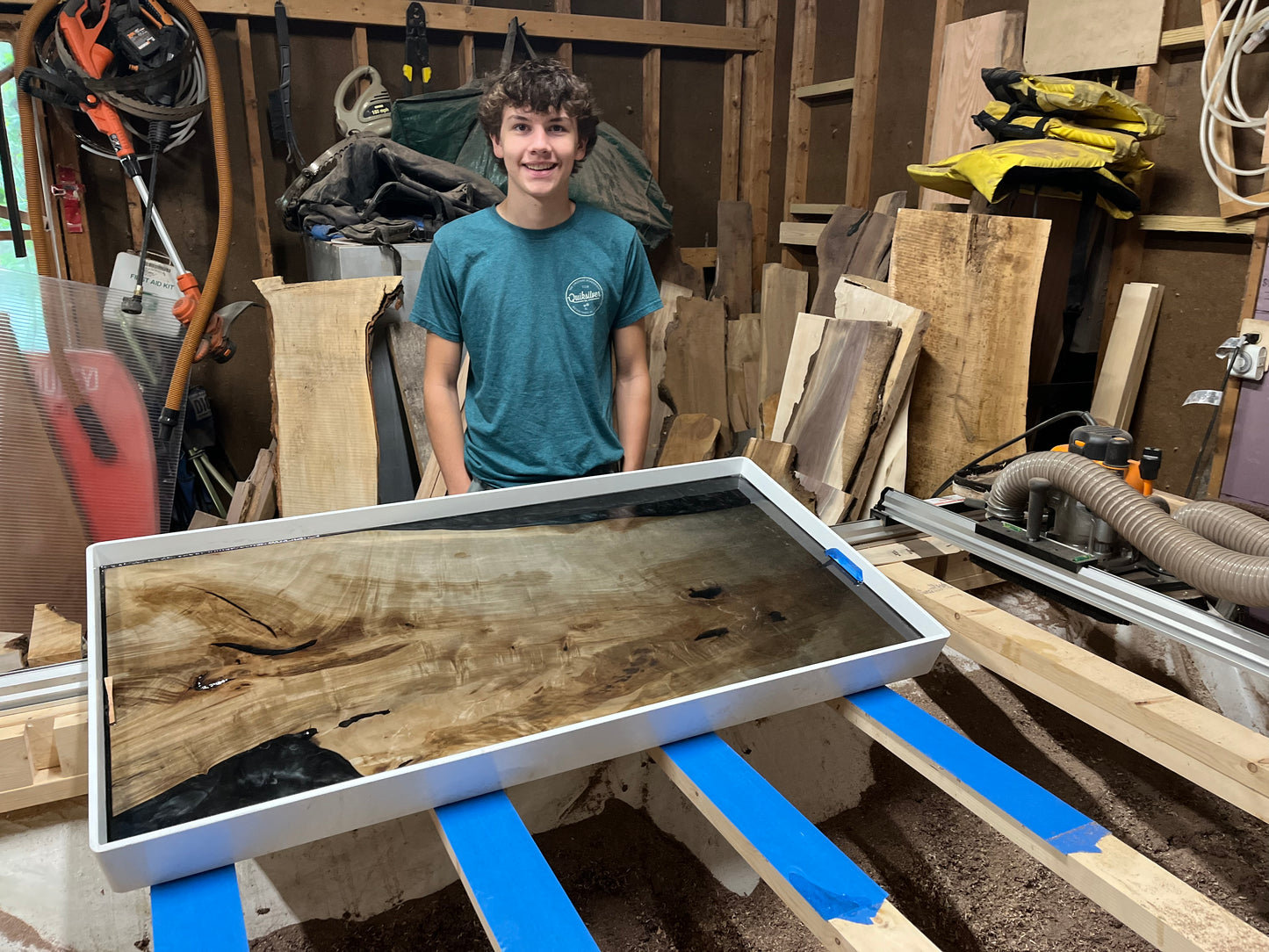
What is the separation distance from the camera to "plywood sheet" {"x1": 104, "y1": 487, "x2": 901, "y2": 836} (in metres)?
0.84

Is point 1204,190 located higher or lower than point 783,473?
higher

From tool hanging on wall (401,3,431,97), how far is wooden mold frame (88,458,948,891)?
9.69ft

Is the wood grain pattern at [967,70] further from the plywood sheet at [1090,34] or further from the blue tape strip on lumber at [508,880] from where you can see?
the blue tape strip on lumber at [508,880]

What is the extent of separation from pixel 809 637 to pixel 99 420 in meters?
2.18

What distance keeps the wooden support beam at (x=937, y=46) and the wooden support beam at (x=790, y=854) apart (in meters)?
3.27

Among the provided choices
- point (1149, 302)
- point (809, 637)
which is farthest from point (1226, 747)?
point (1149, 302)

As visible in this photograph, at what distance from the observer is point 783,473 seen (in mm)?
2783

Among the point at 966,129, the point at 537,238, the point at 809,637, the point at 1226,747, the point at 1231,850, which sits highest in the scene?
the point at 966,129

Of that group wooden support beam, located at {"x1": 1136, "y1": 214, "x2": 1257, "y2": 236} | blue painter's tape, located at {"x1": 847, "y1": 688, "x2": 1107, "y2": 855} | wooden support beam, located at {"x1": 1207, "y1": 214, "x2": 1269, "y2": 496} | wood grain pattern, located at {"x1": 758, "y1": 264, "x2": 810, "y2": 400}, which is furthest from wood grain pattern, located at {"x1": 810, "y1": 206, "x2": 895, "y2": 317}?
blue painter's tape, located at {"x1": 847, "y1": 688, "x2": 1107, "y2": 855}

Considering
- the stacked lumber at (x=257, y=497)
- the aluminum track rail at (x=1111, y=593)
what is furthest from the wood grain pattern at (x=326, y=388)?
the aluminum track rail at (x=1111, y=593)

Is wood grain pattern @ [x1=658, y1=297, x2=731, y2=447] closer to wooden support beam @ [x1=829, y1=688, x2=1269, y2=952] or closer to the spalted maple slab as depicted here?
the spalted maple slab

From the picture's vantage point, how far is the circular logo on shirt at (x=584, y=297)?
1.73 meters

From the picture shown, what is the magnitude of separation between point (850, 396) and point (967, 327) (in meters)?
0.42

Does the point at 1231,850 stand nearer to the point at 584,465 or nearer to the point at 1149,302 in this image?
the point at 584,465
